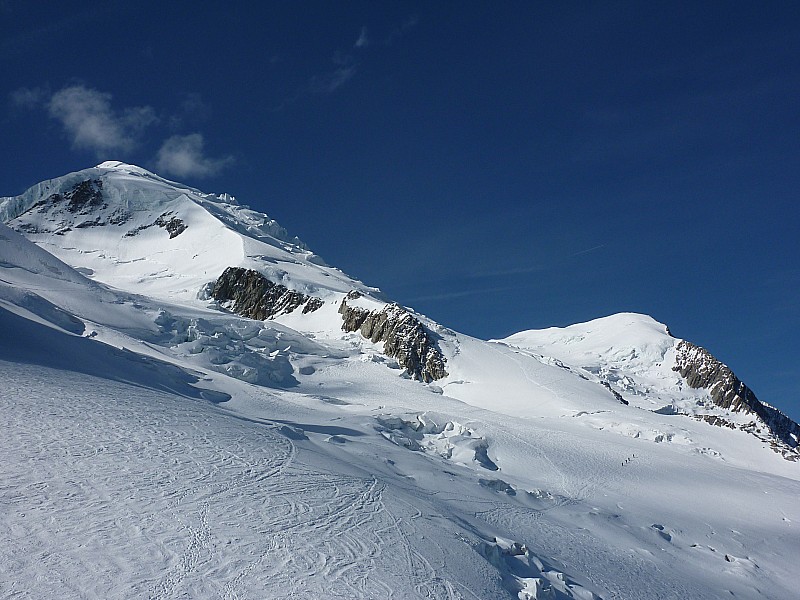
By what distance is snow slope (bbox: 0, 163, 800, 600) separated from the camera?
1052cm

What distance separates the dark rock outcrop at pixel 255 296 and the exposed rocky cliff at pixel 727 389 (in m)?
51.1

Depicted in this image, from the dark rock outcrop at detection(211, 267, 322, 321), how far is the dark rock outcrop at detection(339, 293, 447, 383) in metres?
7.64

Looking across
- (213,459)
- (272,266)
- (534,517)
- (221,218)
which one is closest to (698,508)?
(534,517)

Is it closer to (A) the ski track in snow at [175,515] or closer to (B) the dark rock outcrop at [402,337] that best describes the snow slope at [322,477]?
(A) the ski track in snow at [175,515]

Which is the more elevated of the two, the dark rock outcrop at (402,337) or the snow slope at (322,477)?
the dark rock outcrop at (402,337)

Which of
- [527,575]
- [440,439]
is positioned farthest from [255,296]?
[527,575]

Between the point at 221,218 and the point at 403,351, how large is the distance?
177 ft

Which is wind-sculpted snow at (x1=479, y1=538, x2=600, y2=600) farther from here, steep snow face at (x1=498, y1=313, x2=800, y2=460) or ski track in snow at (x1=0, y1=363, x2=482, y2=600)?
steep snow face at (x1=498, y1=313, x2=800, y2=460)

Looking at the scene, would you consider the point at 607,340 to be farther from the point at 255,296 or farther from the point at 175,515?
the point at 175,515

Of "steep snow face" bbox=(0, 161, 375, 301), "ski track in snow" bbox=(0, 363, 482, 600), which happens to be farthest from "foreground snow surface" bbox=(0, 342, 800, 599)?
"steep snow face" bbox=(0, 161, 375, 301)

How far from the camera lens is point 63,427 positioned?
15094 millimetres

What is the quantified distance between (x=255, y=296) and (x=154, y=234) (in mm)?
31818

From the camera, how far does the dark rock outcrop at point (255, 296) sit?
224ft

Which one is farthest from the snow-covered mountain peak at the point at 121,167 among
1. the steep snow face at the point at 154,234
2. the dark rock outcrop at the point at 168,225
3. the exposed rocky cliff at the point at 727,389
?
the exposed rocky cliff at the point at 727,389
